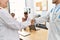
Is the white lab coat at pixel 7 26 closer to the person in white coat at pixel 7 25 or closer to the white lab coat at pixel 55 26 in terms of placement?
the person in white coat at pixel 7 25

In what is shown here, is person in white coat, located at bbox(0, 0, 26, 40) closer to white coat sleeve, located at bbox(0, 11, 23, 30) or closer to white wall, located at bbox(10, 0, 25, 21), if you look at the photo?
white coat sleeve, located at bbox(0, 11, 23, 30)

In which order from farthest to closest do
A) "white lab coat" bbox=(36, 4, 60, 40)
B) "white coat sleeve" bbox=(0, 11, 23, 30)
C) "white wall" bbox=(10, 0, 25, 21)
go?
"white wall" bbox=(10, 0, 25, 21)
"white lab coat" bbox=(36, 4, 60, 40)
"white coat sleeve" bbox=(0, 11, 23, 30)

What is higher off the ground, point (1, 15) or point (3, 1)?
point (3, 1)

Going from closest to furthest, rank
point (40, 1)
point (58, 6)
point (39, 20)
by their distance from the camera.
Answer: point (58, 6), point (39, 20), point (40, 1)

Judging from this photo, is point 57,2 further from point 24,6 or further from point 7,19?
point 24,6

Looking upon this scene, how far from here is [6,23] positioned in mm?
1168

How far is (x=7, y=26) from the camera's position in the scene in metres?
1.21

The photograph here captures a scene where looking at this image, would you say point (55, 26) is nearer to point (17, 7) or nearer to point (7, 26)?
point (7, 26)

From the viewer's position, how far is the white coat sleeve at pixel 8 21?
44.8 inches

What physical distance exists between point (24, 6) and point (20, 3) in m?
0.24

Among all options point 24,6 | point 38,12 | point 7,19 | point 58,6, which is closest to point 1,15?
point 7,19

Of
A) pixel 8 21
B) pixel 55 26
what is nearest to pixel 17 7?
pixel 55 26

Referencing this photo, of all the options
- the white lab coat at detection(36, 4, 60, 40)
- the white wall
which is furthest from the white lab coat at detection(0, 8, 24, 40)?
the white wall

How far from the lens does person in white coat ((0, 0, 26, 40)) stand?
1.15 m
